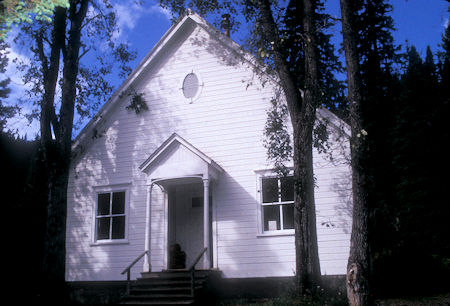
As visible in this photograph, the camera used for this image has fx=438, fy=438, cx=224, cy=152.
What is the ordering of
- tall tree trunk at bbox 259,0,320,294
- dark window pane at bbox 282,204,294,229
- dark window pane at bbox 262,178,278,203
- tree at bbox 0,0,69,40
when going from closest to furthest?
tree at bbox 0,0,69,40, tall tree trunk at bbox 259,0,320,294, dark window pane at bbox 282,204,294,229, dark window pane at bbox 262,178,278,203

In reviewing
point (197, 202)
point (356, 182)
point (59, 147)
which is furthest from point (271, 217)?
point (59, 147)

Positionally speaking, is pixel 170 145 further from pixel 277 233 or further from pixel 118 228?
pixel 277 233

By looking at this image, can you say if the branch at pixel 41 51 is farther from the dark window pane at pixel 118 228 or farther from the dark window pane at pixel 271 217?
the dark window pane at pixel 271 217

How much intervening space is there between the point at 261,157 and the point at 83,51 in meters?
6.89

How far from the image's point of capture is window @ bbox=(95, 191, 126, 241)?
1407 cm

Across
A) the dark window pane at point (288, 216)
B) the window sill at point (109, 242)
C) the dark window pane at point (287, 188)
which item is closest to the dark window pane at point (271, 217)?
the dark window pane at point (288, 216)

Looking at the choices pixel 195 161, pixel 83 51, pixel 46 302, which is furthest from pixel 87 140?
pixel 46 302

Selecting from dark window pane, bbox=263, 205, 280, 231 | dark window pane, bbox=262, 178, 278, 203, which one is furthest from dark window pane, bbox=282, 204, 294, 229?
dark window pane, bbox=262, 178, 278, 203

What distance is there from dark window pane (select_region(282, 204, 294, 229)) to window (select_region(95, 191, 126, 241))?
5.14 meters

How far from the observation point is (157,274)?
39.2ft

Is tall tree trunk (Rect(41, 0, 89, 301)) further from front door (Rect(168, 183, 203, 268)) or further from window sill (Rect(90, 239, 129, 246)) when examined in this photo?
front door (Rect(168, 183, 203, 268))

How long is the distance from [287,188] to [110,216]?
5904 millimetres

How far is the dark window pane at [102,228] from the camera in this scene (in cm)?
1423

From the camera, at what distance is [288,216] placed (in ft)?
40.7
